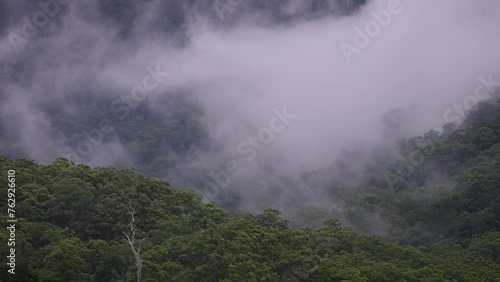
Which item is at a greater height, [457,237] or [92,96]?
[92,96]

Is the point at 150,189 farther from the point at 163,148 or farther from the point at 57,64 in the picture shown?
the point at 57,64

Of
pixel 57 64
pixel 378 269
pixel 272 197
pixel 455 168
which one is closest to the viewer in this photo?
pixel 378 269

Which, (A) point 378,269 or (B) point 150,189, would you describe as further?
(B) point 150,189

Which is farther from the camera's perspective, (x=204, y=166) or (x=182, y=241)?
(x=204, y=166)

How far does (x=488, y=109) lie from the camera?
200ft

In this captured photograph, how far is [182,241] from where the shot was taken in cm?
2641

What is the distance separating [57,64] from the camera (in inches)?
4186

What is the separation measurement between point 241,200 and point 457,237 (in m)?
33.8

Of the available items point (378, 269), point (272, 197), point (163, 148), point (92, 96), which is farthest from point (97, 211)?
point (92, 96)

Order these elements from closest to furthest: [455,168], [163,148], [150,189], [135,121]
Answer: [150,189] < [455,168] < [163,148] < [135,121]

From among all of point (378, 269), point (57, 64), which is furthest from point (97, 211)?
point (57, 64)

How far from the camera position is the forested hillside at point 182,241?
76.6 feet

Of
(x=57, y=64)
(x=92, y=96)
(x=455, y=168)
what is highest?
(x=57, y=64)

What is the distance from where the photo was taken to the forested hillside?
76.6 feet
